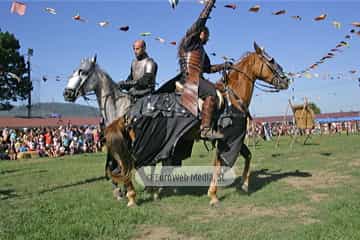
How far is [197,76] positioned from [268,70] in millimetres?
1672

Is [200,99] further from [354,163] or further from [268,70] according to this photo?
[354,163]

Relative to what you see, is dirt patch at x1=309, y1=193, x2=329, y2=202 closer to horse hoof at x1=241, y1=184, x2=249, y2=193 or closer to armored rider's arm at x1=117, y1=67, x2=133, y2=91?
horse hoof at x1=241, y1=184, x2=249, y2=193

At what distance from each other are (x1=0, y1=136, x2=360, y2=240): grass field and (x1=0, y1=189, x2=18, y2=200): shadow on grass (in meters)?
0.02

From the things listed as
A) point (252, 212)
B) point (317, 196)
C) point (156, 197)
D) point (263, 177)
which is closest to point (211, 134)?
point (252, 212)

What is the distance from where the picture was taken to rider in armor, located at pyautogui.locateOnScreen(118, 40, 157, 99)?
7.11 m

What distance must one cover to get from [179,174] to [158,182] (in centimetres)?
107

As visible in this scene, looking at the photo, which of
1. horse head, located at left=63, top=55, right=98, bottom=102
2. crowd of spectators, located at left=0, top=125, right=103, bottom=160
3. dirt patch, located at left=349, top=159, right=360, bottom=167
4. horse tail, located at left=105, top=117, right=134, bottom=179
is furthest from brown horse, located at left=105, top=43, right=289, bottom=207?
crowd of spectators, located at left=0, top=125, right=103, bottom=160

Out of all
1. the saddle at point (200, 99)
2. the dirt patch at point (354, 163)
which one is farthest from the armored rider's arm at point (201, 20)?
the dirt patch at point (354, 163)

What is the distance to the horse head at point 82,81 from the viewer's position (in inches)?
277

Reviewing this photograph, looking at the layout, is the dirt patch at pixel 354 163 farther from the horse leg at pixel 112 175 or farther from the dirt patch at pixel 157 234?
the dirt patch at pixel 157 234

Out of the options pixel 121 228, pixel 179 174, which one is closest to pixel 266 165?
pixel 179 174

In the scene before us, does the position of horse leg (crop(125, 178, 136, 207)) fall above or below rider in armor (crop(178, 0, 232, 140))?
below

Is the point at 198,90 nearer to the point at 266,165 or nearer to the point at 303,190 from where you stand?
the point at 303,190

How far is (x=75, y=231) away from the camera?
16.7 feet
